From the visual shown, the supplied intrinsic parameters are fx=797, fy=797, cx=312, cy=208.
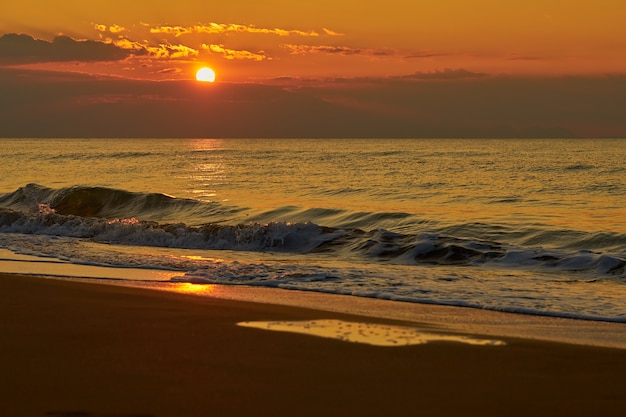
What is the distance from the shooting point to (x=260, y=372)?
6.71m

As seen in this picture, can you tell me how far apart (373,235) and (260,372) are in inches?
550

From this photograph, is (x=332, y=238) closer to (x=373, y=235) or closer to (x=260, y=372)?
(x=373, y=235)

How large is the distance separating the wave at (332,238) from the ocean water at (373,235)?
0.05 metres

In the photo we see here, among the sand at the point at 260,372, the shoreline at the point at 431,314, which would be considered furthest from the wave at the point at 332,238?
Answer: the sand at the point at 260,372

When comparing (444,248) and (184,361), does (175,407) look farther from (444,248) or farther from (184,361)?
(444,248)

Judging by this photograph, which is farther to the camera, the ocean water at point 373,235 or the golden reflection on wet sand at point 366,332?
the ocean water at point 373,235

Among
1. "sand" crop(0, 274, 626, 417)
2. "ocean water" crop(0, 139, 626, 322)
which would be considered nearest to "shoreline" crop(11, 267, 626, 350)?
"ocean water" crop(0, 139, 626, 322)

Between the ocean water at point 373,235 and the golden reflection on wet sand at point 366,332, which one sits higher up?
the golden reflection on wet sand at point 366,332

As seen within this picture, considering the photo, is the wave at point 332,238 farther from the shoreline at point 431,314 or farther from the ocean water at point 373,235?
the shoreline at point 431,314

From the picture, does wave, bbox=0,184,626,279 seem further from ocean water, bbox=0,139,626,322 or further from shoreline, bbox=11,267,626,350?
shoreline, bbox=11,267,626,350

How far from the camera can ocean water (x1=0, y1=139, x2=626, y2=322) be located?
1356 cm

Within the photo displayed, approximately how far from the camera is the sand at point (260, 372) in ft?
19.2

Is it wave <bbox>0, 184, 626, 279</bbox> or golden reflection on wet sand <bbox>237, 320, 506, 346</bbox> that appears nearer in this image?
golden reflection on wet sand <bbox>237, 320, 506, 346</bbox>

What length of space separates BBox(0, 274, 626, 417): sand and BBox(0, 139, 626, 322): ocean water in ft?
12.5
